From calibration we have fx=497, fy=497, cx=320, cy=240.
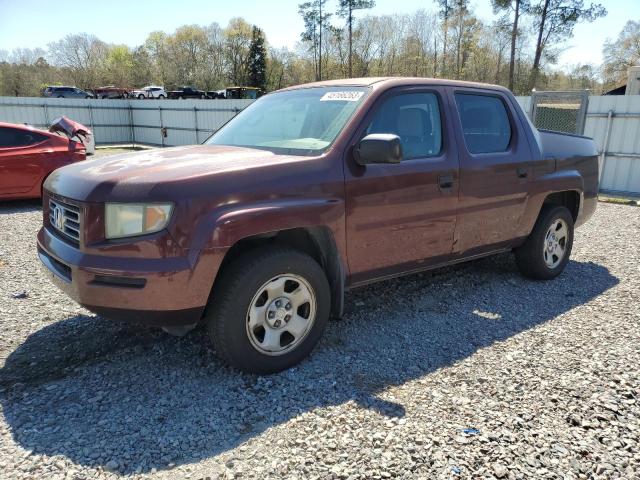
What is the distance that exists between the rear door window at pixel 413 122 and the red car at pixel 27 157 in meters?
7.38

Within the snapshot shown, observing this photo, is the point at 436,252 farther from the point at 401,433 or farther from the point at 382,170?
the point at 401,433

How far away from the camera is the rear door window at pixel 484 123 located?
4.27 meters

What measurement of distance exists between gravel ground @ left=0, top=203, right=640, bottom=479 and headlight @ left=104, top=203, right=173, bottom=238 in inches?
40.3

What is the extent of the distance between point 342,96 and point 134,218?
1825mm

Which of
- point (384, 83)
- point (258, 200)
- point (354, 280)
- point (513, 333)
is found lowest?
point (513, 333)

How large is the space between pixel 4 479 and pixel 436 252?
3.17 meters

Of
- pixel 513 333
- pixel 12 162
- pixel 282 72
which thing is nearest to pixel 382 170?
pixel 513 333

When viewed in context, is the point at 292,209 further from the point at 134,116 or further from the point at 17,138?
the point at 134,116

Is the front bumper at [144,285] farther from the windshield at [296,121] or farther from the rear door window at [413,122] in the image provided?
the rear door window at [413,122]

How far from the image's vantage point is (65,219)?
10.2ft

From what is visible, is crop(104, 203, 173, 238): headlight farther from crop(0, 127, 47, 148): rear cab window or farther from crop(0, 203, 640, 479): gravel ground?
crop(0, 127, 47, 148): rear cab window

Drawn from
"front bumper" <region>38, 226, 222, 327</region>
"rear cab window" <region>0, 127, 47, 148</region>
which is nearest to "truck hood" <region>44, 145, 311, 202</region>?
"front bumper" <region>38, 226, 222, 327</region>

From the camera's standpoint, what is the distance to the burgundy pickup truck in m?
2.79

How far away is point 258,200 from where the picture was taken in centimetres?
299
